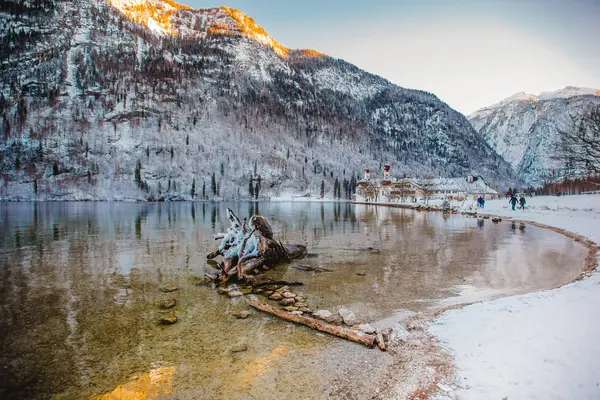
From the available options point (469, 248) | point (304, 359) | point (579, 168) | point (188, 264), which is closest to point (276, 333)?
point (304, 359)

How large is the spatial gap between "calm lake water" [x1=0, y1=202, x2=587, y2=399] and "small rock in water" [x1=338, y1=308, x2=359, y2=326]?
1.82 ft

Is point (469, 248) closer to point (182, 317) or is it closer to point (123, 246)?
point (182, 317)

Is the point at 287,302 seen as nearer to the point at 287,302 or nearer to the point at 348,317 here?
the point at 287,302

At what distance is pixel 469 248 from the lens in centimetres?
2461

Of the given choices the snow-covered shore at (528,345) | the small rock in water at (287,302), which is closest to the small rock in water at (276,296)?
the small rock in water at (287,302)

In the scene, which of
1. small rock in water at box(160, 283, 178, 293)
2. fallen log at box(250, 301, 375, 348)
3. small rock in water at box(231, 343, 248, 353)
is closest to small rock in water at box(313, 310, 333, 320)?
fallen log at box(250, 301, 375, 348)

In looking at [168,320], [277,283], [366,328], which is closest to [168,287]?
[168,320]

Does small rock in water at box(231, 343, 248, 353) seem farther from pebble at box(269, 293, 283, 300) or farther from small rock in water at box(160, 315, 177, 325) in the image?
pebble at box(269, 293, 283, 300)

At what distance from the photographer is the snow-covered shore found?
593 centimetres

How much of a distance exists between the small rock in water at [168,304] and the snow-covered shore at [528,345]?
359 inches

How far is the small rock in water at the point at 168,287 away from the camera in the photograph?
14.2 m

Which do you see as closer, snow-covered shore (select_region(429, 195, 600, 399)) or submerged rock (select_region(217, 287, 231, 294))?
snow-covered shore (select_region(429, 195, 600, 399))

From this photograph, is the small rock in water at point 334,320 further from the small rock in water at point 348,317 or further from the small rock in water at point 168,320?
the small rock in water at point 168,320

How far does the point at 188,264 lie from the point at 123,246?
973 centimetres
